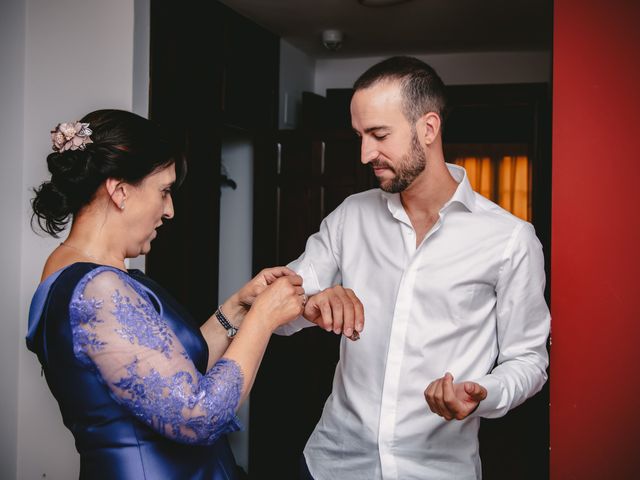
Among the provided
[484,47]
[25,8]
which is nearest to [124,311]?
[25,8]

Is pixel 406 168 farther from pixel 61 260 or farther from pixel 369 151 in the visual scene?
pixel 61 260

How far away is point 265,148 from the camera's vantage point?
165 inches

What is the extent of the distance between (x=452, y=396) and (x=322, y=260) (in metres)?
0.76

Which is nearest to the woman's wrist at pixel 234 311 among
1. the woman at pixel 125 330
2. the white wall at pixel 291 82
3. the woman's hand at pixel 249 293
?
the woman's hand at pixel 249 293

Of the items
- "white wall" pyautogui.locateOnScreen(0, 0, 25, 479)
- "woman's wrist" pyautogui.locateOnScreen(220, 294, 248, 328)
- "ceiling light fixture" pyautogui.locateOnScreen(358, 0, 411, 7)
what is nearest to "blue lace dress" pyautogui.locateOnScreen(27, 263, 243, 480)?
"woman's wrist" pyautogui.locateOnScreen(220, 294, 248, 328)

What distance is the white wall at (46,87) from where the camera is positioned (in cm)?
272

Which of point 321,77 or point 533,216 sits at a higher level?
point 321,77

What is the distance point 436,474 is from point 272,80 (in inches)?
126

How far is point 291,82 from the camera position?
4.61 metres

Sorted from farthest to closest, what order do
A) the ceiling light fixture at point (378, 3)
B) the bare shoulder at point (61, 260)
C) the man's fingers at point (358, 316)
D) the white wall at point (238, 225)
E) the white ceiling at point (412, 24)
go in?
the white wall at point (238, 225) < the white ceiling at point (412, 24) < the ceiling light fixture at point (378, 3) < the man's fingers at point (358, 316) < the bare shoulder at point (61, 260)

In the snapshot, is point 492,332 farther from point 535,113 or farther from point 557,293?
point 535,113

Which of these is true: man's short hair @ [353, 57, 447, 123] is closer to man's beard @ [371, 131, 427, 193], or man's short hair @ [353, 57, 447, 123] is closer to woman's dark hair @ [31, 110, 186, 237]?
man's beard @ [371, 131, 427, 193]

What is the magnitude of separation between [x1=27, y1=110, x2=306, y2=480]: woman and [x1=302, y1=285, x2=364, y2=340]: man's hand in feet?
0.16

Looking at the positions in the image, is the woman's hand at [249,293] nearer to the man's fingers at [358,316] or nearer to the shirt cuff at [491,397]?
the man's fingers at [358,316]
